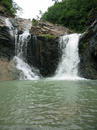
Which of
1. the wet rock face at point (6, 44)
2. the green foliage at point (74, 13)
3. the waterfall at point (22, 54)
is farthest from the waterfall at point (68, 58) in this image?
the green foliage at point (74, 13)

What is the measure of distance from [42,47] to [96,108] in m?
13.9

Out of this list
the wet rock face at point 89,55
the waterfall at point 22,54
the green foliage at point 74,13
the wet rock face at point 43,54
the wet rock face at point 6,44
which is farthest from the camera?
the green foliage at point 74,13

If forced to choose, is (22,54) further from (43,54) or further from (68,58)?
(68,58)

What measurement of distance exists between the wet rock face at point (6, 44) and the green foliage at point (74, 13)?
15.5 metres

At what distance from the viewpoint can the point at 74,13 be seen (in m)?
29.6

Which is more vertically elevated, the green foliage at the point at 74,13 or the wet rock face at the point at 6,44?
the green foliage at the point at 74,13

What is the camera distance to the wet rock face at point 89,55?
543 inches

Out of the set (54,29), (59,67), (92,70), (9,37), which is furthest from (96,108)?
(54,29)

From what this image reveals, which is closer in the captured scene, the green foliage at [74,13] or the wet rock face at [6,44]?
the wet rock face at [6,44]

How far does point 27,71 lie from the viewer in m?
14.7

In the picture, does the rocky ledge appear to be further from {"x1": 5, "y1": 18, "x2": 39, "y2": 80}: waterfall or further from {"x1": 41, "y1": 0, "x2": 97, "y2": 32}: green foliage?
{"x1": 41, "y1": 0, "x2": 97, "y2": 32}: green foliage

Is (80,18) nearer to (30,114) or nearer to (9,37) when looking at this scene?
(9,37)

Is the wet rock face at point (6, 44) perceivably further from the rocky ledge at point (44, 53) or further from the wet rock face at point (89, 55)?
the wet rock face at point (89, 55)

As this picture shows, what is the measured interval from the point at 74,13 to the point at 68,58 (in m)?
16.7
